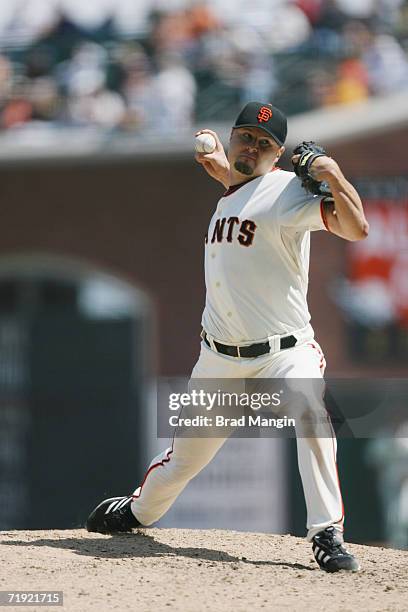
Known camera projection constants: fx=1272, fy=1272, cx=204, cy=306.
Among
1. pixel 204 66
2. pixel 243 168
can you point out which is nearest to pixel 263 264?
pixel 243 168

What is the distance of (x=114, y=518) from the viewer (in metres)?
5.85

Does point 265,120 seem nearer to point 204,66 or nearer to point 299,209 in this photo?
point 299,209

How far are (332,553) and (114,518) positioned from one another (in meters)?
1.22

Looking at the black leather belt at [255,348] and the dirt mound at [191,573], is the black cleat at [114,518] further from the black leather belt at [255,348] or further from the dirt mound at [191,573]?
the black leather belt at [255,348]

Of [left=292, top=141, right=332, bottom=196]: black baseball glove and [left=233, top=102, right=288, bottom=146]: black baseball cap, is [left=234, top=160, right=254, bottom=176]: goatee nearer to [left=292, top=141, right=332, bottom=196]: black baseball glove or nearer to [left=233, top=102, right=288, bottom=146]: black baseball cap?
[left=233, top=102, right=288, bottom=146]: black baseball cap

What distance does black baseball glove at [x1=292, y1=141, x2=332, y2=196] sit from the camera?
4.91 metres

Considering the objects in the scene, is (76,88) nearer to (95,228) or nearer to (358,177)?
(95,228)

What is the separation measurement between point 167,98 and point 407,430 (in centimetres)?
578

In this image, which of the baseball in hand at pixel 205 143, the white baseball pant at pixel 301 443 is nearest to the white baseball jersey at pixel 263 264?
the white baseball pant at pixel 301 443

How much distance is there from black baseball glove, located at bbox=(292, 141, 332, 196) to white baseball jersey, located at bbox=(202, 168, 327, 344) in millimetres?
96

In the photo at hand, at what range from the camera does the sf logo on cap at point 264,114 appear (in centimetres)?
523

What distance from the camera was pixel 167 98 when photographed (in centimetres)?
1477

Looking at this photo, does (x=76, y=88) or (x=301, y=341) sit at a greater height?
(x=76, y=88)

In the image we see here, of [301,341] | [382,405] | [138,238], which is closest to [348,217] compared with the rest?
[301,341]
